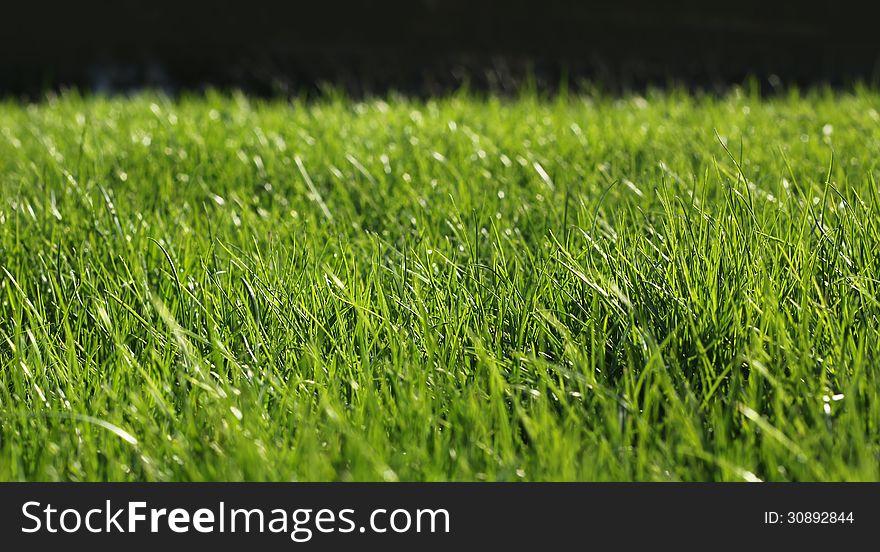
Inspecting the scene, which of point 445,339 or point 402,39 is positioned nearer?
point 445,339

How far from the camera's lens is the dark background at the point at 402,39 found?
30.3ft

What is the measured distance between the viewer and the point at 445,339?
67.2 inches

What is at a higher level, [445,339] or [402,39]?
[402,39]

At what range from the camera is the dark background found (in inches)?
364

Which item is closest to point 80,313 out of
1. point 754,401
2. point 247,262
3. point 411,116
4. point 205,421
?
point 247,262

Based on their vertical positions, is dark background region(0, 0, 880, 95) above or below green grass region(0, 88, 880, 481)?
above

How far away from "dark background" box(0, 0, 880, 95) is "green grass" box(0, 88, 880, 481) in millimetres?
6851

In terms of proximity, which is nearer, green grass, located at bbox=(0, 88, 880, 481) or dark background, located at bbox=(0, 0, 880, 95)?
green grass, located at bbox=(0, 88, 880, 481)

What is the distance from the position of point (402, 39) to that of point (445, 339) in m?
8.38

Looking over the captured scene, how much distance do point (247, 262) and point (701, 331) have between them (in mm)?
1061

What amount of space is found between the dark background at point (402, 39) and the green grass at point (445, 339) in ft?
22.5

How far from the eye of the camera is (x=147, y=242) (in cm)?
233

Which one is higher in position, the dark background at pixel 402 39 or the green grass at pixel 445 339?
the dark background at pixel 402 39

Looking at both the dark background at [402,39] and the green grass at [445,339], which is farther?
the dark background at [402,39]
